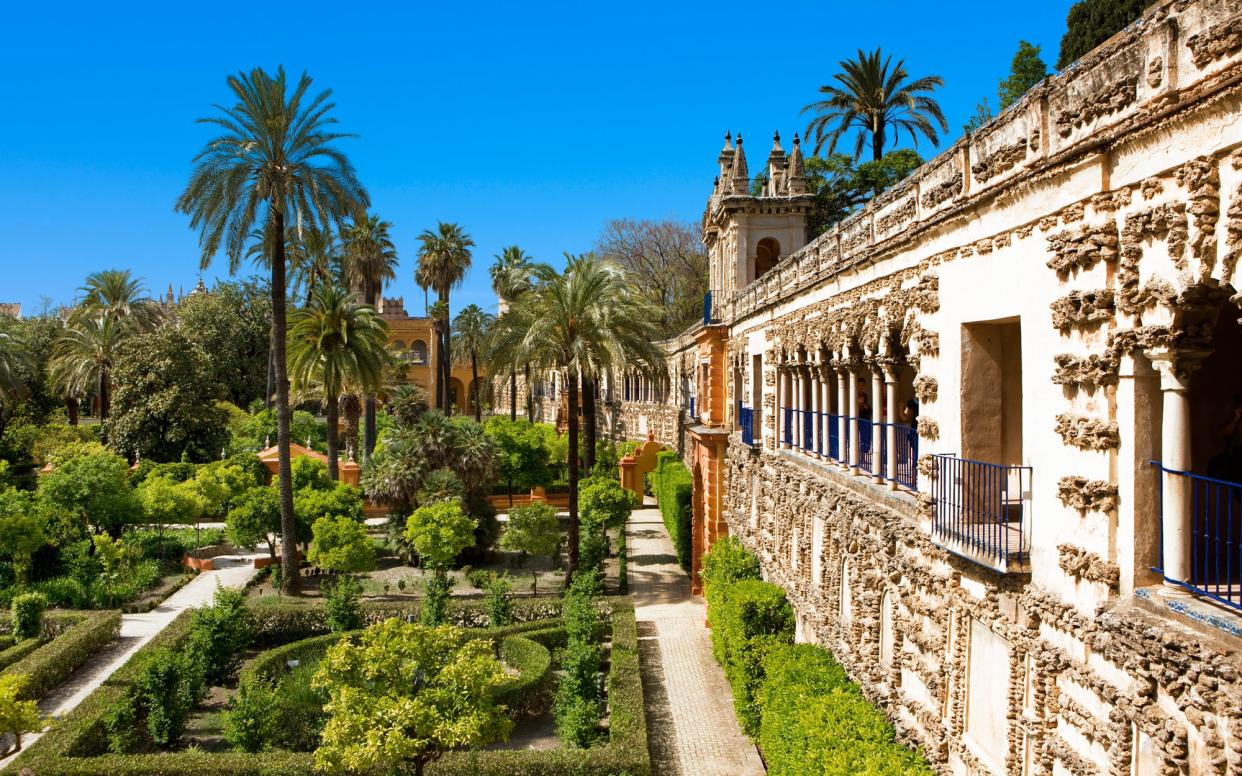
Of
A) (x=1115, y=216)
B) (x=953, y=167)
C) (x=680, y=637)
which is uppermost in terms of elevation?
(x=953, y=167)

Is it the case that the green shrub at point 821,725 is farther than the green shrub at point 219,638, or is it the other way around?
the green shrub at point 219,638

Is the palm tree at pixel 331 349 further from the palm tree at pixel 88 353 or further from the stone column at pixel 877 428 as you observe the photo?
the stone column at pixel 877 428

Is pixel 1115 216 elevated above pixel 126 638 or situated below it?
above

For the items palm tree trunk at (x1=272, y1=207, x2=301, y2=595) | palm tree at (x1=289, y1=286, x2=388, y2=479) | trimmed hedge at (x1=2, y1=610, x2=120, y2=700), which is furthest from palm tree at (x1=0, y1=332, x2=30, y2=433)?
palm tree trunk at (x1=272, y1=207, x2=301, y2=595)

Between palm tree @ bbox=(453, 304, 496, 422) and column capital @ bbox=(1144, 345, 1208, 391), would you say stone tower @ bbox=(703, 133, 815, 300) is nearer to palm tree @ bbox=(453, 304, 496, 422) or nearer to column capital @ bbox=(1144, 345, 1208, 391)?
column capital @ bbox=(1144, 345, 1208, 391)

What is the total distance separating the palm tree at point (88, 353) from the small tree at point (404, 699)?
136 feet

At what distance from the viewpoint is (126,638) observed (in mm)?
23016

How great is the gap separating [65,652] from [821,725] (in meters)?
18.1

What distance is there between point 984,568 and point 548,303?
18731 millimetres

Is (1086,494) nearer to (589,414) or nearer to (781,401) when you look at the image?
(781,401)

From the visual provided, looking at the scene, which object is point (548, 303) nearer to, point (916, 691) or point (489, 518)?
point (489, 518)

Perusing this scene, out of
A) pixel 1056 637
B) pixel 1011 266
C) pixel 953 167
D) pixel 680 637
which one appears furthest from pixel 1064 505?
pixel 680 637

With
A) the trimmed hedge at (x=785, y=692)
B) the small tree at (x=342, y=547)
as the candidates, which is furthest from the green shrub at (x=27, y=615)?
the trimmed hedge at (x=785, y=692)

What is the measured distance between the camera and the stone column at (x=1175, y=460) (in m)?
5.62
